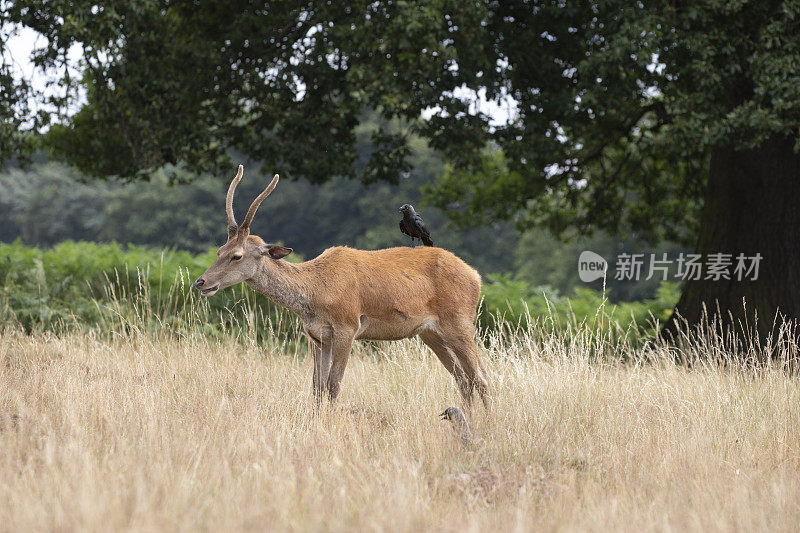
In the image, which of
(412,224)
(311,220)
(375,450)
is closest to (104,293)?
(412,224)

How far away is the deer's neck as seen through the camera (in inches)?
213

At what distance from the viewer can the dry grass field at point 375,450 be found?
159 inches

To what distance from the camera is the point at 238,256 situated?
5.27m

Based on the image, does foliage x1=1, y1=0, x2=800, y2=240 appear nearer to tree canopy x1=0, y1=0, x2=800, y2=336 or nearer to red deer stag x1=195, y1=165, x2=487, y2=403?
tree canopy x1=0, y1=0, x2=800, y2=336

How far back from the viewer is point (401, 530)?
3781 mm

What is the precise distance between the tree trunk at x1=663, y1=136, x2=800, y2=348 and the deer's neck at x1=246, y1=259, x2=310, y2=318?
6.87 meters

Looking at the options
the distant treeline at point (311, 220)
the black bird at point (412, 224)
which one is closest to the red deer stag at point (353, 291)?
the black bird at point (412, 224)

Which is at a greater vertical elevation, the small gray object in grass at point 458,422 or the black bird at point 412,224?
the black bird at point 412,224

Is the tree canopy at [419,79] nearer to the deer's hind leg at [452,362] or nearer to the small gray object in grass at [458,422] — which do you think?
the deer's hind leg at [452,362]

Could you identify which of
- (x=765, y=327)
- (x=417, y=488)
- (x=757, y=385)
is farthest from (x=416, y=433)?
(x=765, y=327)

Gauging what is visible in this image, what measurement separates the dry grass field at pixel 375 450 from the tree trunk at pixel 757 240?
355cm

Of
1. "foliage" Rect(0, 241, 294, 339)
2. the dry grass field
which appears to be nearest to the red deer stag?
the dry grass field

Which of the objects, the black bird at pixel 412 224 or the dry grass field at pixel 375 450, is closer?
the dry grass field at pixel 375 450

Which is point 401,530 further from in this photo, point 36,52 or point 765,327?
point 36,52
